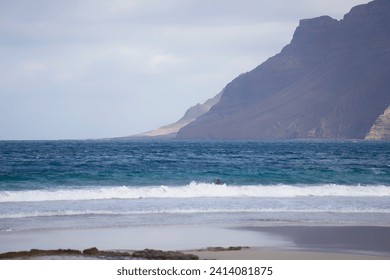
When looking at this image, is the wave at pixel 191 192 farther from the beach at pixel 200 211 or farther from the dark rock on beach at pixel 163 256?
the dark rock on beach at pixel 163 256

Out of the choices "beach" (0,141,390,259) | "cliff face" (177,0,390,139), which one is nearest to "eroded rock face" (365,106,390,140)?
"cliff face" (177,0,390,139)

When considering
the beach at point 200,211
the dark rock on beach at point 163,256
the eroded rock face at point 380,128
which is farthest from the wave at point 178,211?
the eroded rock face at point 380,128

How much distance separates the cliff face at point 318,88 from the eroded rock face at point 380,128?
29.3 inches

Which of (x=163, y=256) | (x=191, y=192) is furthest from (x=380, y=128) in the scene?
(x=163, y=256)

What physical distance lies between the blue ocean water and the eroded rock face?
5159 cm

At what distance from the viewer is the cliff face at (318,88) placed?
271 feet

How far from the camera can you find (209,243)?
898 centimetres

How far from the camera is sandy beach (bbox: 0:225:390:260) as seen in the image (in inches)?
318

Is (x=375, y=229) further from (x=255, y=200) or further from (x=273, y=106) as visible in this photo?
(x=273, y=106)

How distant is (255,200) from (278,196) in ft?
4.97

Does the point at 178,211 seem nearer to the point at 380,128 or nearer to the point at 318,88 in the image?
the point at 380,128

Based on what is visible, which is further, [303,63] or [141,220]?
[303,63]
